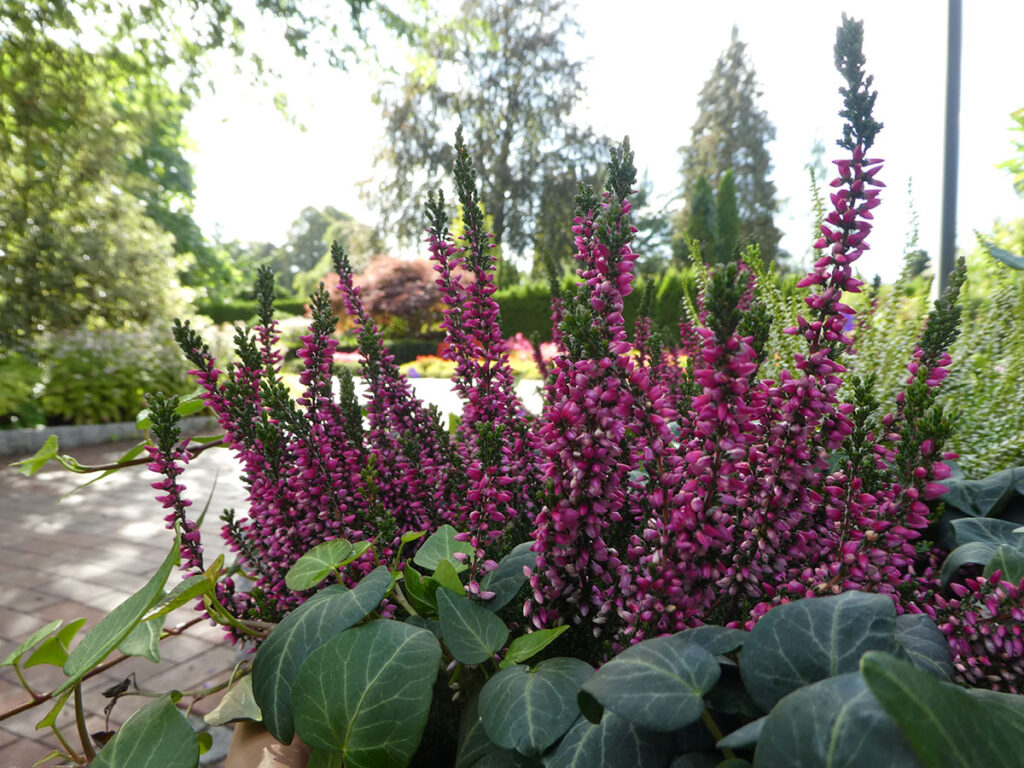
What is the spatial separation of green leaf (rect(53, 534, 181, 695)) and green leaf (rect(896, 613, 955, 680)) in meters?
0.98

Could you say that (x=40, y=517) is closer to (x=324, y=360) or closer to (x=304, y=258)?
(x=324, y=360)

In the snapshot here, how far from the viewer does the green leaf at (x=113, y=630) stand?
84 centimetres

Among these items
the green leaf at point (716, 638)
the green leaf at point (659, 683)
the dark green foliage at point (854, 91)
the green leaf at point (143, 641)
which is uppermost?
the dark green foliage at point (854, 91)

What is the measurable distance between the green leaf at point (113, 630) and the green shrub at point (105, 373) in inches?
368

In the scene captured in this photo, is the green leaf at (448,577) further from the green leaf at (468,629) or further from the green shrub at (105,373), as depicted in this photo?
the green shrub at (105,373)

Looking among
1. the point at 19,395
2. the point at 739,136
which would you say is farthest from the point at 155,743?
the point at 739,136

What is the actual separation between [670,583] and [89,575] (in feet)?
13.8

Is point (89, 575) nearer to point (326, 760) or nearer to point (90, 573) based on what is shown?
point (90, 573)

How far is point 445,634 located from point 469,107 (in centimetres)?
2965

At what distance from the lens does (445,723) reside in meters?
1.14

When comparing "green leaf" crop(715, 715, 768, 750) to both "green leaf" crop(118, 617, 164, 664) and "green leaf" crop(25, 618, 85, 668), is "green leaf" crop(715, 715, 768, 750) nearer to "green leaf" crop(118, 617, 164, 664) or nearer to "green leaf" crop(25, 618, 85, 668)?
"green leaf" crop(118, 617, 164, 664)

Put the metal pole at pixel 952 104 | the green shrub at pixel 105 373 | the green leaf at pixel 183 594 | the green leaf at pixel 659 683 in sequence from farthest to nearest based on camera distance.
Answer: the green shrub at pixel 105 373 < the metal pole at pixel 952 104 < the green leaf at pixel 183 594 < the green leaf at pixel 659 683

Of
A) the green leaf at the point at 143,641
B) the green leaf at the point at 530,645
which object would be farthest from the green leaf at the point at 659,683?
the green leaf at the point at 143,641

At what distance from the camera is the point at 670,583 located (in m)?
A: 0.83
